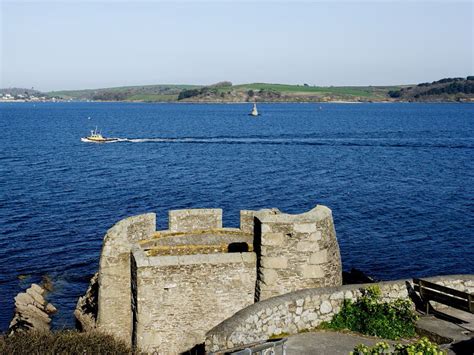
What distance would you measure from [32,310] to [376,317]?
64.1ft

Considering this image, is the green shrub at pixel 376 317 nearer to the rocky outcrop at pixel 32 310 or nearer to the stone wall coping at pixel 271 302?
the stone wall coping at pixel 271 302

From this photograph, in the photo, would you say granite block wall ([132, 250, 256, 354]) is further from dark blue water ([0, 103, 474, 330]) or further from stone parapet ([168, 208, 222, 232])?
dark blue water ([0, 103, 474, 330])

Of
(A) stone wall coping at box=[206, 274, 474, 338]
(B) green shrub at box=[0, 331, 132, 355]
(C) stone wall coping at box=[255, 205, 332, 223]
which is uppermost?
(C) stone wall coping at box=[255, 205, 332, 223]

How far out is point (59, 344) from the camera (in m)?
12.9

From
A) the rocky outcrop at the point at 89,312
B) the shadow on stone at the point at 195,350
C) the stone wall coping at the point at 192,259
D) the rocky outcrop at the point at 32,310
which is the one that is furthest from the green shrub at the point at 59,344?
the rocky outcrop at the point at 32,310

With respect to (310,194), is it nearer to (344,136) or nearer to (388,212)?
(388,212)

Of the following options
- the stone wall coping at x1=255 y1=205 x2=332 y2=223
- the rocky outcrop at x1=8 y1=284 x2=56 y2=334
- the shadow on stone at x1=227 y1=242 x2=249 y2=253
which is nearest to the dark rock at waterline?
the shadow on stone at x1=227 y1=242 x2=249 y2=253

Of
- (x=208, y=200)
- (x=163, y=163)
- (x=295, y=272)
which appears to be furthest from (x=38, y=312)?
(x=163, y=163)

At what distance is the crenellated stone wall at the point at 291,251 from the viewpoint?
14.0 metres

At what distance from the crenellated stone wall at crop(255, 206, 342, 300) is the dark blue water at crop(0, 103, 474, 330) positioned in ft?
55.3

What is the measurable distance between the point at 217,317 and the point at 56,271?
22.5 m

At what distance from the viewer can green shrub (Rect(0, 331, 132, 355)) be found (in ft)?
41.3

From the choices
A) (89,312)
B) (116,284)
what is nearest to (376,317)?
(116,284)

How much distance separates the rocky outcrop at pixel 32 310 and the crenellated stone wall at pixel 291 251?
1425 centimetres
